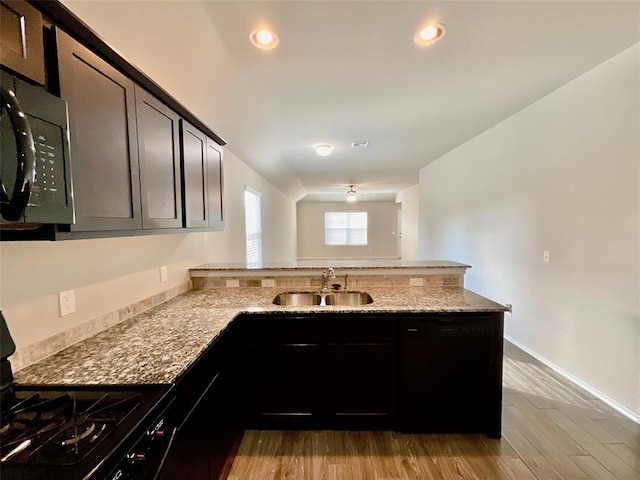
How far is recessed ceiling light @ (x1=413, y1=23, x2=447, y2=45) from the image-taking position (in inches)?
74.0

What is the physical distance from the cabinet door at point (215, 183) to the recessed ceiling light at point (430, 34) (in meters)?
1.68

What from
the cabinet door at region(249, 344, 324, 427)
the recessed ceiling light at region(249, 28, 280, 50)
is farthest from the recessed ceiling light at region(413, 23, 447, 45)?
the cabinet door at region(249, 344, 324, 427)

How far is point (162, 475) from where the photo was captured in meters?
1.03

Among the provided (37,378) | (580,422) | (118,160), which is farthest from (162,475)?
(580,422)

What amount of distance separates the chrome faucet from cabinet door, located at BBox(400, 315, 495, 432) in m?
0.76

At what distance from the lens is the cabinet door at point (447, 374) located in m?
2.03

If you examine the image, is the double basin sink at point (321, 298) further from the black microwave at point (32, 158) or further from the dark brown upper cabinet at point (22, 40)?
the dark brown upper cabinet at point (22, 40)

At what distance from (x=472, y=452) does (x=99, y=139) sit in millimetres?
2732

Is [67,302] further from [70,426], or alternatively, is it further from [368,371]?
[368,371]

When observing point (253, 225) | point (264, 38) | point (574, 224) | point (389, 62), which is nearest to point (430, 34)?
point (389, 62)

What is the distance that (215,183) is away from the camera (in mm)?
2496

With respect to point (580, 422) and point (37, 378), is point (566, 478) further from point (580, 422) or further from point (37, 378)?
point (37, 378)

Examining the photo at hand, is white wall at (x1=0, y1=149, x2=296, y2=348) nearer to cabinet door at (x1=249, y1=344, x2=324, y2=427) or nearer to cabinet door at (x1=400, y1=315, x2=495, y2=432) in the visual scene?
cabinet door at (x1=249, y1=344, x2=324, y2=427)

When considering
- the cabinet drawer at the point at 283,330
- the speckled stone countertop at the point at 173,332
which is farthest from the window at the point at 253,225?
the cabinet drawer at the point at 283,330
